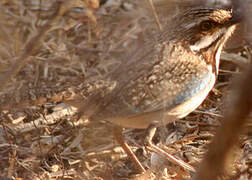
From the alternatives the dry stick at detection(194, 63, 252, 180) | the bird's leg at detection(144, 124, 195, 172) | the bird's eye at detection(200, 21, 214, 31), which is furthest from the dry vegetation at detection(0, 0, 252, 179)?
the dry stick at detection(194, 63, 252, 180)

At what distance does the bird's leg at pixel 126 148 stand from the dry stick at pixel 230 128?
2680 millimetres

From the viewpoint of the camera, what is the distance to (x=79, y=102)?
4469 millimetres

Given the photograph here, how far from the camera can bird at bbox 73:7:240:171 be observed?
4.34 m

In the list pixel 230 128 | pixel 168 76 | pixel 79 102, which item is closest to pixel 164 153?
pixel 168 76

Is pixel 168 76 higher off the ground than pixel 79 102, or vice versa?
pixel 168 76

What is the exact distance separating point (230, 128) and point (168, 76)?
7.85ft

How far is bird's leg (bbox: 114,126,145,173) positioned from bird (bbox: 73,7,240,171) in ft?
1.27

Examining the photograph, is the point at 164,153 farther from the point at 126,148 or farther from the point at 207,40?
the point at 207,40

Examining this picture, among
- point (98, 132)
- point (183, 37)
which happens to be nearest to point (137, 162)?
point (98, 132)

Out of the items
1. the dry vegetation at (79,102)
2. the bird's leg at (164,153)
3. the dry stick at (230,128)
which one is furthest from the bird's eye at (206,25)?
the dry stick at (230,128)

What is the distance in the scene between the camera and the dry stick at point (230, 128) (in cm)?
205

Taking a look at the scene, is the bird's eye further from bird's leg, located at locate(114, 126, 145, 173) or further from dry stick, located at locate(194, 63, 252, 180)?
dry stick, located at locate(194, 63, 252, 180)

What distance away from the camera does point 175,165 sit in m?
5.01

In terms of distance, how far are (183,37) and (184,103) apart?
754 millimetres
